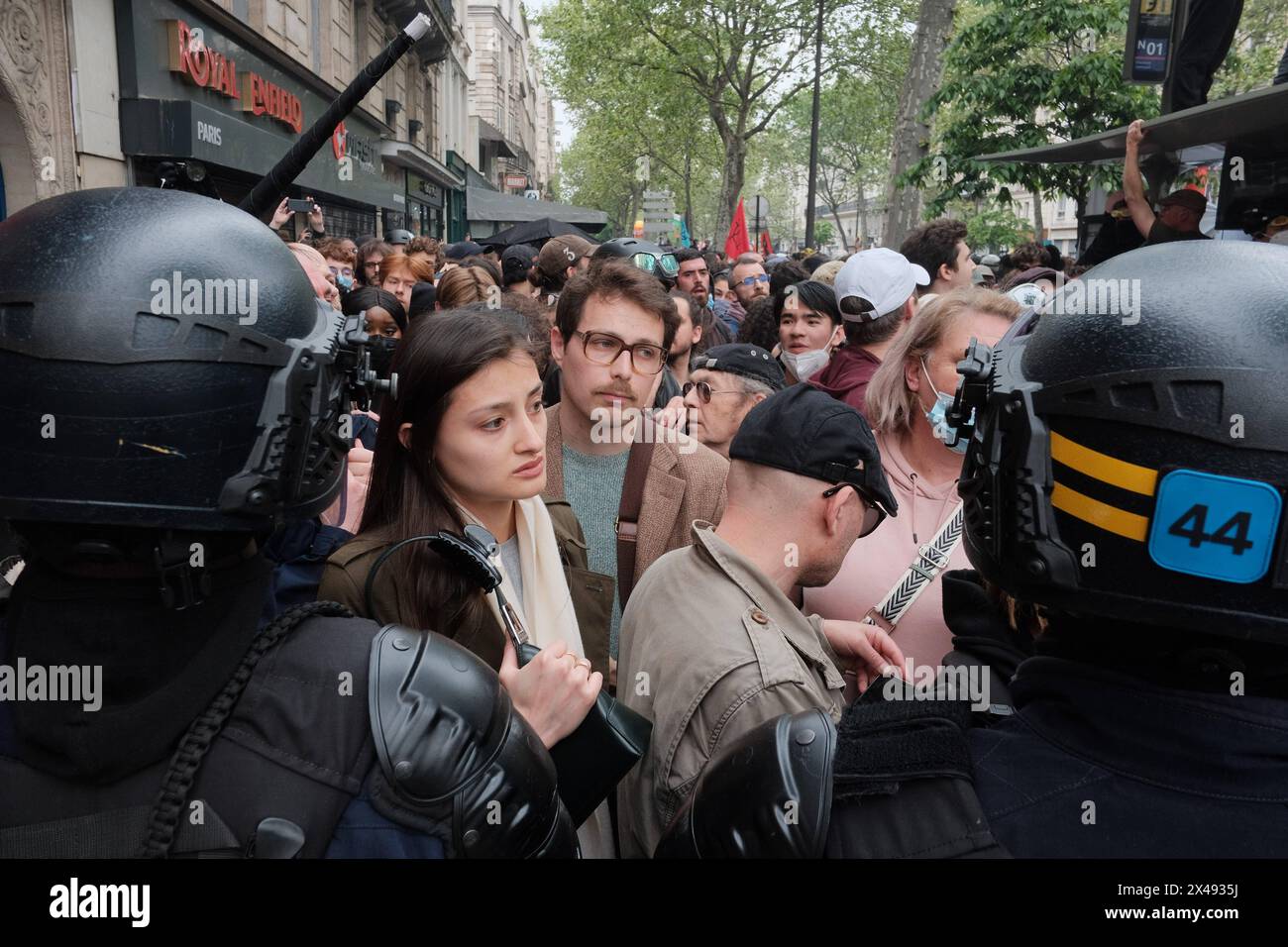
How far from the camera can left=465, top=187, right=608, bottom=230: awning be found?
72.5 feet

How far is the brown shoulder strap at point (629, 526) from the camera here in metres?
3.21

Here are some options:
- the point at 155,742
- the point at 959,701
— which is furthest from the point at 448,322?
the point at 959,701

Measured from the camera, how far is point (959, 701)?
55.3 inches

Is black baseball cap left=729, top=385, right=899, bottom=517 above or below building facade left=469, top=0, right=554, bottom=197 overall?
below

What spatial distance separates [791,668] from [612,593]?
32.1 inches

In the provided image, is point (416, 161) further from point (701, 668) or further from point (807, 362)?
point (701, 668)

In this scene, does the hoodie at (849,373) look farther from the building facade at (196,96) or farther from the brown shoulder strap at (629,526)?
the building facade at (196,96)

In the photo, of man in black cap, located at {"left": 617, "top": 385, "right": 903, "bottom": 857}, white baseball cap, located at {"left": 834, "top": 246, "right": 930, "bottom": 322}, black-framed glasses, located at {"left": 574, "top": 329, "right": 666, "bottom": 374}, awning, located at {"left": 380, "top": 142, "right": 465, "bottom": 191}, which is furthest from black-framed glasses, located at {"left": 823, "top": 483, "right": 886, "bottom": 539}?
awning, located at {"left": 380, "top": 142, "right": 465, "bottom": 191}

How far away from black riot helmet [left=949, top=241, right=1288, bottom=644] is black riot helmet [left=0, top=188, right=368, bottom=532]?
3.27 ft

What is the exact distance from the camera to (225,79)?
1277 cm

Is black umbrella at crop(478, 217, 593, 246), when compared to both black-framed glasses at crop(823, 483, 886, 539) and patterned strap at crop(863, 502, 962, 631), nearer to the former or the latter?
patterned strap at crop(863, 502, 962, 631)

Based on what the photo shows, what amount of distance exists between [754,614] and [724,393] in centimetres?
177

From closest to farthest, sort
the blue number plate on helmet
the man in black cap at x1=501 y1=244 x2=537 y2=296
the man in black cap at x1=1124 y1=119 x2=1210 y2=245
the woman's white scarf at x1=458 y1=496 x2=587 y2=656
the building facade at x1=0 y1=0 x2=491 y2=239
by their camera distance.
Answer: the blue number plate on helmet
the woman's white scarf at x1=458 y1=496 x2=587 y2=656
the man in black cap at x1=1124 y1=119 x2=1210 y2=245
the man in black cap at x1=501 y1=244 x2=537 y2=296
the building facade at x1=0 y1=0 x2=491 y2=239
